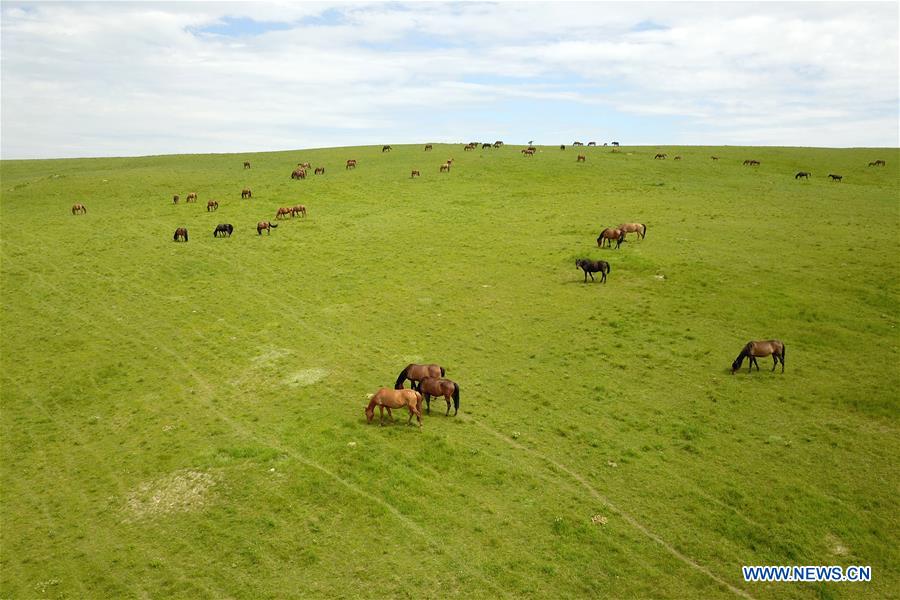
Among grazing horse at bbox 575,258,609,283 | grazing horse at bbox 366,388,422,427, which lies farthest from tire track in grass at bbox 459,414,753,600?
grazing horse at bbox 575,258,609,283

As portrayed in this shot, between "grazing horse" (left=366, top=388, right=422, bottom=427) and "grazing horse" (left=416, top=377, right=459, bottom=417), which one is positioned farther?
"grazing horse" (left=416, top=377, right=459, bottom=417)

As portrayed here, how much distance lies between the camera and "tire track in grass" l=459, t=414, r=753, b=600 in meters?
14.3

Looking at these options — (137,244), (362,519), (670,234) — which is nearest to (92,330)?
(137,244)

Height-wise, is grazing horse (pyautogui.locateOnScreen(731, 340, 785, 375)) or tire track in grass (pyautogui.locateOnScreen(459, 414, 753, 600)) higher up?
grazing horse (pyautogui.locateOnScreen(731, 340, 785, 375))

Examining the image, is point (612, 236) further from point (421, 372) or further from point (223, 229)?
point (223, 229)

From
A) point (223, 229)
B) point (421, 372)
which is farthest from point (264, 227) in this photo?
point (421, 372)

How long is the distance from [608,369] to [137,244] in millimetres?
41229

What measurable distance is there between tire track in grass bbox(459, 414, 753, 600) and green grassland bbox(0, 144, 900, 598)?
0.29 ft

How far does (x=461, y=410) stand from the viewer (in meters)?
22.4

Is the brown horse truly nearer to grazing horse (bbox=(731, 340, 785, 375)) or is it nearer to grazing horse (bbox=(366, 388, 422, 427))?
A: grazing horse (bbox=(366, 388, 422, 427))

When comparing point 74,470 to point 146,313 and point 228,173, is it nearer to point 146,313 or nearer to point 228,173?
point 146,313

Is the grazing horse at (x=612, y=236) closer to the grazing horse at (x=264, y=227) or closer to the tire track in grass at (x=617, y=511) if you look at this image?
the tire track in grass at (x=617, y=511)

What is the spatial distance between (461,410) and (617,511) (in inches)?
296

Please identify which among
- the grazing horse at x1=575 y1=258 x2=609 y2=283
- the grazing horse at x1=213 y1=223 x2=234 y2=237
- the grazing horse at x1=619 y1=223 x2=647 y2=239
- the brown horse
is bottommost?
the brown horse
